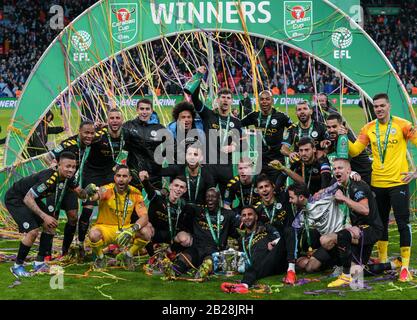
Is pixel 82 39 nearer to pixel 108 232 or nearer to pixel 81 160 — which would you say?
pixel 81 160

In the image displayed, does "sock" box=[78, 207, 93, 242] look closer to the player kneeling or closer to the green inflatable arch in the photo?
the player kneeling

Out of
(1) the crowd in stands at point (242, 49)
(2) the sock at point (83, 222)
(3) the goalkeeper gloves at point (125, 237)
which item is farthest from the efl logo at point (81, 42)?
(1) the crowd in stands at point (242, 49)

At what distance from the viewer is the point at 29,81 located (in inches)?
386

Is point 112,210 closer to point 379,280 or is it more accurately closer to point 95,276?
point 95,276

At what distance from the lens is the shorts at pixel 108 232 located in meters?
7.21

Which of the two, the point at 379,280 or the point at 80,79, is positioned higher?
the point at 80,79

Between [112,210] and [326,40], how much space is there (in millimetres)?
3640

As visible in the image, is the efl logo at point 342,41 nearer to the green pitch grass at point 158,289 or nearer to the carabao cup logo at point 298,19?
the carabao cup logo at point 298,19

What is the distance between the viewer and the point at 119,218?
7.34m

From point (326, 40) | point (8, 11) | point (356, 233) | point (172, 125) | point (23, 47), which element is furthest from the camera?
point (8, 11)

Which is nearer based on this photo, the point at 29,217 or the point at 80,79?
the point at 29,217

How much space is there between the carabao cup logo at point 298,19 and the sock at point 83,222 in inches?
137

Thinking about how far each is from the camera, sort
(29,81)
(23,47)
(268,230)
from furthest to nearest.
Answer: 1. (23,47)
2. (29,81)
3. (268,230)

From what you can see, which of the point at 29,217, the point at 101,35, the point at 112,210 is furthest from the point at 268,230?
the point at 101,35
